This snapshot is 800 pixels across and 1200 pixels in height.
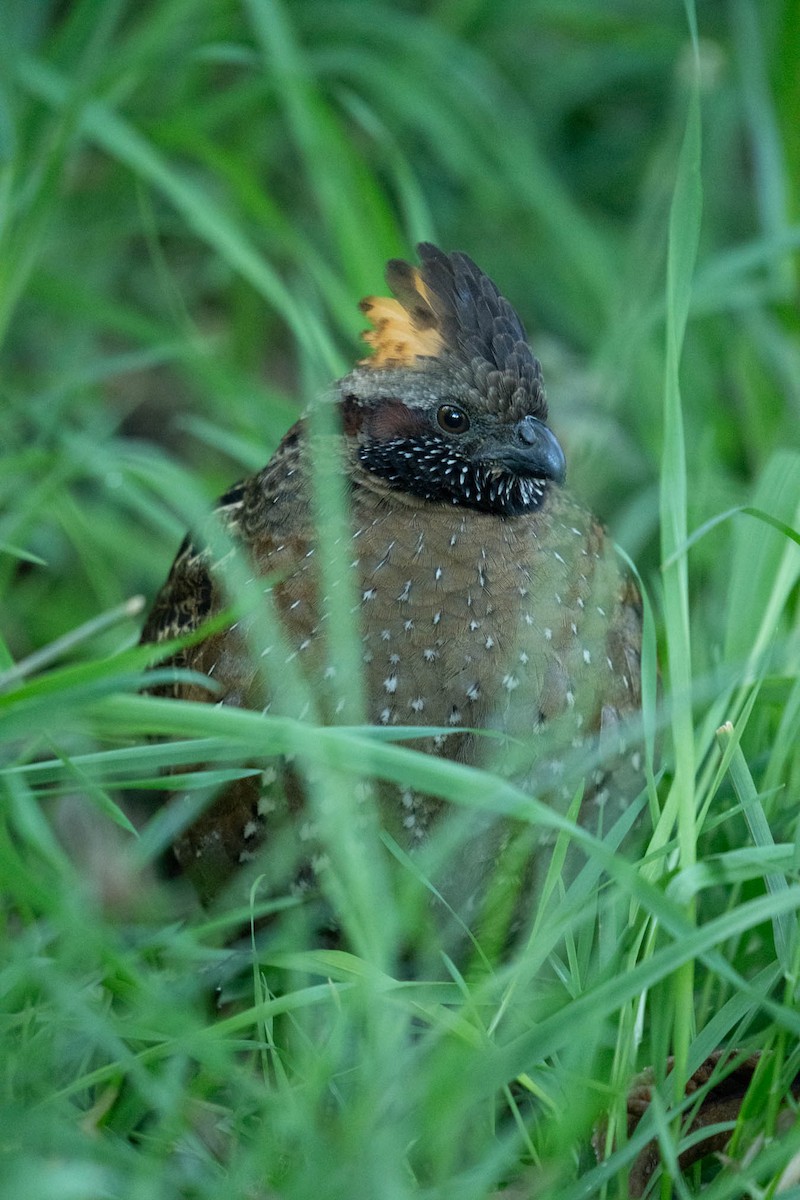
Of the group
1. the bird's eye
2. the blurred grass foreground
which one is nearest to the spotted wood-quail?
the bird's eye

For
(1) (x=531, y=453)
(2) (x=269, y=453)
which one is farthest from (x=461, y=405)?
(2) (x=269, y=453)

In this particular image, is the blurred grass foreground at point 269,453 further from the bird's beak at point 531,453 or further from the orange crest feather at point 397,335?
the orange crest feather at point 397,335

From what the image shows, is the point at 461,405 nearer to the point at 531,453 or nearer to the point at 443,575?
the point at 531,453

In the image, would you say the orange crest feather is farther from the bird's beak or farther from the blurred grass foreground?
the blurred grass foreground

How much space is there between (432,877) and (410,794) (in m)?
0.19

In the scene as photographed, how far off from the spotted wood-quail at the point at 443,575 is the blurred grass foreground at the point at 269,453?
0.69ft

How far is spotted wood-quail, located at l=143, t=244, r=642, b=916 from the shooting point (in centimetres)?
296

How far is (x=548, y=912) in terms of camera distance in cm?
278

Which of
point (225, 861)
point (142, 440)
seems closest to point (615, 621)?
point (225, 861)

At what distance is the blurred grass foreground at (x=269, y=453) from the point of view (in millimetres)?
2297

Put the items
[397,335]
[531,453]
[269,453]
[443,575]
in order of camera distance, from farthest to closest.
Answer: [269,453], [397,335], [531,453], [443,575]

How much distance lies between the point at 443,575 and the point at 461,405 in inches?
17.8

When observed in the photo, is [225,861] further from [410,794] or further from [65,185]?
[65,185]

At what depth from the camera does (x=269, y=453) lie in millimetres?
4398
